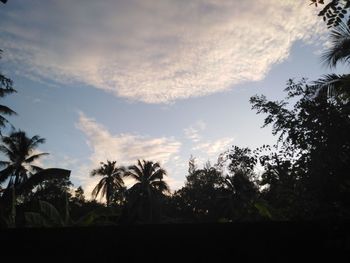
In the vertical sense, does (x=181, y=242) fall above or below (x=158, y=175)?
below

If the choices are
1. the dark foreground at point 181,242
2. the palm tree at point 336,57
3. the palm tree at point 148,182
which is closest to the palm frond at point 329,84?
the palm tree at point 336,57

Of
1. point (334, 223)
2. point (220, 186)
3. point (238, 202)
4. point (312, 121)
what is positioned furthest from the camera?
point (220, 186)

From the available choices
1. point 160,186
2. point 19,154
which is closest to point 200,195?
point 160,186

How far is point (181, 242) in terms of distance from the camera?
14.3 feet

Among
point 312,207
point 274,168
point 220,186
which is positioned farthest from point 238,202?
point 312,207

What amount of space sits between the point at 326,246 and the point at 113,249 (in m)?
2.61

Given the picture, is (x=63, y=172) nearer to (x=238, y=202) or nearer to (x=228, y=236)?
(x=228, y=236)

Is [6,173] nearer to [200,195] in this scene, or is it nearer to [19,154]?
[19,154]

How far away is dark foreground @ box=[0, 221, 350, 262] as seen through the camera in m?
4.22

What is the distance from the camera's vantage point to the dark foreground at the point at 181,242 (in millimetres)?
4219

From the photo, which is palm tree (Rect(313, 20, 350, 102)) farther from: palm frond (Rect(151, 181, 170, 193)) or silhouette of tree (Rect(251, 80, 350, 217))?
palm frond (Rect(151, 181, 170, 193))

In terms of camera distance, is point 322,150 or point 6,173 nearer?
point 322,150

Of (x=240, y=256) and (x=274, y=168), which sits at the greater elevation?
(x=274, y=168)

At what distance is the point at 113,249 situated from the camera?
429cm
